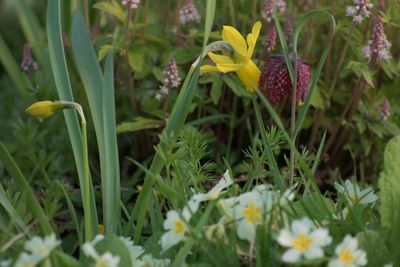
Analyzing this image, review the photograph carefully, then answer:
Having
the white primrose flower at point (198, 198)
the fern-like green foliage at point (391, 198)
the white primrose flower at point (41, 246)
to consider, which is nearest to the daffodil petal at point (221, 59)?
the white primrose flower at point (198, 198)

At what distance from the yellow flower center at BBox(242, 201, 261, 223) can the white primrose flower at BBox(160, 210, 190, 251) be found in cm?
10

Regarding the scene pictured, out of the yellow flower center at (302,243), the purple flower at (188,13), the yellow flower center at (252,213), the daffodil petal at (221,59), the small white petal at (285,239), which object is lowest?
the yellow flower center at (252,213)

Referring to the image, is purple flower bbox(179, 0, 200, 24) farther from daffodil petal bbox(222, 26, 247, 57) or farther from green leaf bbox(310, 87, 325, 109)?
daffodil petal bbox(222, 26, 247, 57)

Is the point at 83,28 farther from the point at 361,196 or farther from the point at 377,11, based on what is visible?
the point at 377,11

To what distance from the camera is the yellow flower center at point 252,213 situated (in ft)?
4.38

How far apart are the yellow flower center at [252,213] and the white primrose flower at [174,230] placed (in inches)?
4.0

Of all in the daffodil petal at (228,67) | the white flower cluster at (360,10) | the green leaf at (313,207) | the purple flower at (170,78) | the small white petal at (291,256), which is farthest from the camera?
the purple flower at (170,78)

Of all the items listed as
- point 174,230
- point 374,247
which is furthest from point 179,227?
point 374,247

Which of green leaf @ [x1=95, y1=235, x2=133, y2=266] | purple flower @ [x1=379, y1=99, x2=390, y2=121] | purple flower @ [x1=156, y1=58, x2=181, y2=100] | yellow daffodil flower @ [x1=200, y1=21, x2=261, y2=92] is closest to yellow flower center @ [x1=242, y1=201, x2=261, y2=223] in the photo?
green leaf @ [x1=95, y1=235, x2=133, y2=266]

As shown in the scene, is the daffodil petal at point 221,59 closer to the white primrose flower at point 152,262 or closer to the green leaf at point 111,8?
the white primrose flower at point 152,262

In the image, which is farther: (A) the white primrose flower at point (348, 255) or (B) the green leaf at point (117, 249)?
(B) the green leaf at point (117, 249)

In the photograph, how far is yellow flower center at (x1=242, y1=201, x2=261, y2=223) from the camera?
1.33 m

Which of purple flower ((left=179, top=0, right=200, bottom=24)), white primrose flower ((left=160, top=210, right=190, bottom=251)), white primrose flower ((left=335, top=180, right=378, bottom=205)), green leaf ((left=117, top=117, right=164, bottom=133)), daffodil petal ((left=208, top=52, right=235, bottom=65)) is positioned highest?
daffodil petal ((left=208, top=52, right=235, bottom=65))

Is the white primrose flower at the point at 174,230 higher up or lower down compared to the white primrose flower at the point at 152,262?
higher up
